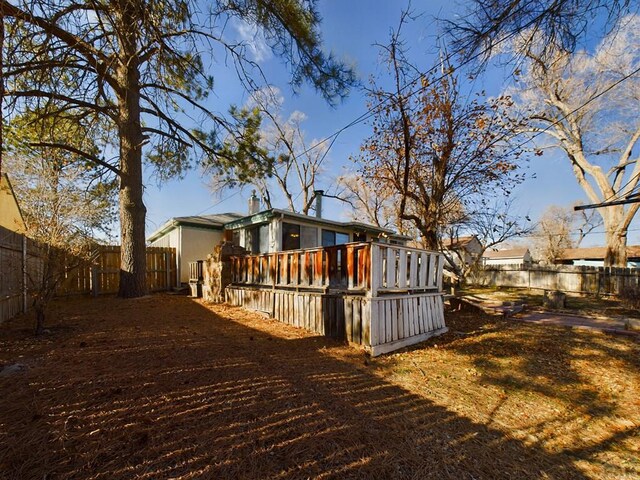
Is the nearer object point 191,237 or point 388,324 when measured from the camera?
point 388,324

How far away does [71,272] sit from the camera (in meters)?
8.20

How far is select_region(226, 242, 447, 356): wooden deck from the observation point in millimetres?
4215

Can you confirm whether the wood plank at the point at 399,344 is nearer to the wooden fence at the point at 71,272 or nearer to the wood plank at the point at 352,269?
the wood plank at the point at 352,269

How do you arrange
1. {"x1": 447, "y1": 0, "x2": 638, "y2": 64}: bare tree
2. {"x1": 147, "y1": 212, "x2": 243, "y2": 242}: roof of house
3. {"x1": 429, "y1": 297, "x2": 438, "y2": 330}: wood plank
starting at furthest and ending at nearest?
{"x1": 147, "y1": 212, "x2": 243, "y2": 242}: roof of house → {"x1": 429, "y1": 297, "x2": 438, "y2": 330}: wood plank → {"x1": 447, "y1": 0, "x2": 638, "y2": 64}: bare tree

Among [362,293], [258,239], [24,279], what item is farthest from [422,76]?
[24,279]

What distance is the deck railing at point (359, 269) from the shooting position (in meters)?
4.27

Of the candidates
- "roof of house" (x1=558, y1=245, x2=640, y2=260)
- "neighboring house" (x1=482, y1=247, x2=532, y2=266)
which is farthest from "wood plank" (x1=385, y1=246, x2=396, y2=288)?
"neighboring house" (x1=482, y1=247, x2=532, y2=266)

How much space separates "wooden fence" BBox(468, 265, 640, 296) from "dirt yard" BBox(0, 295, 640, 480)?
10.2 m

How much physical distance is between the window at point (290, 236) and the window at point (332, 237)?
4.62 ft

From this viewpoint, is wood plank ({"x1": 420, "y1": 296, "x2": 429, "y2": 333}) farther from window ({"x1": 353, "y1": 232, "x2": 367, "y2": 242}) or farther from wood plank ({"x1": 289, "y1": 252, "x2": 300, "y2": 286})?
window ({"x1": 353, "y1": 232, "x2": 367, "y2": 242})

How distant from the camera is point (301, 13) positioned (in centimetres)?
308

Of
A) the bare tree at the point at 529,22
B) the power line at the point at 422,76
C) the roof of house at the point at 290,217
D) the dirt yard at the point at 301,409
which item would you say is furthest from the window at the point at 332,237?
the bare tree at the point at 529,22

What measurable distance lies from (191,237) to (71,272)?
13.5 ft

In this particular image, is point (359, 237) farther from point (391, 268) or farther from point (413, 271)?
point (391, 268)
